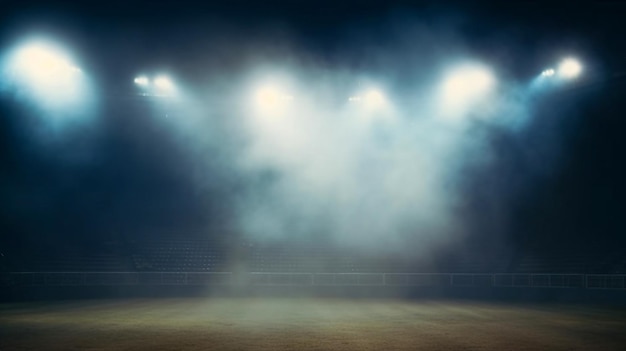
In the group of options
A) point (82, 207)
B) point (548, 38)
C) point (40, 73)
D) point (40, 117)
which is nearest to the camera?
point (548, 38)

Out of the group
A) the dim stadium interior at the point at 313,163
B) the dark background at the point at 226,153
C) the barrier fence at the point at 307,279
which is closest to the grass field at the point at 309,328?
the dim stadium interior at the point at 313,163

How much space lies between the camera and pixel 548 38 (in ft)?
72.7

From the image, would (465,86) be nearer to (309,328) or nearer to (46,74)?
(309,328)

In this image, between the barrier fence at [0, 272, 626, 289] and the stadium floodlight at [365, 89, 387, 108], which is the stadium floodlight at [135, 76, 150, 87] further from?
the stadium floodlight at [365, 89, 387, 108]

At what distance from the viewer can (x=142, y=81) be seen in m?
26.0

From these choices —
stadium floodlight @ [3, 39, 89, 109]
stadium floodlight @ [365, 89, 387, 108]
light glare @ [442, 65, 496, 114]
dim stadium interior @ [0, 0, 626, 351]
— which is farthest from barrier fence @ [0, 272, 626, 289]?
stadium floodlight @ [365, 89, 387, 108]

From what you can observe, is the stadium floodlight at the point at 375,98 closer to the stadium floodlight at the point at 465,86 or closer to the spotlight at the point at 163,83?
the stadium floodlight at the point at 465,86

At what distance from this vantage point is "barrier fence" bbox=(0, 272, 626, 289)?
72.4 feet

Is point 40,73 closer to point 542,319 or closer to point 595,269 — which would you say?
point 542,319

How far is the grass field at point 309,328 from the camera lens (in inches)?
371

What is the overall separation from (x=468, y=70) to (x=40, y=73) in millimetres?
20651

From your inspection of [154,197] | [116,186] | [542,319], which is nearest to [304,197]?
A: [154,197]

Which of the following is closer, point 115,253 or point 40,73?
point 40,73

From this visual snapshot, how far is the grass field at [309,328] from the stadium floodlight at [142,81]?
1273cm
